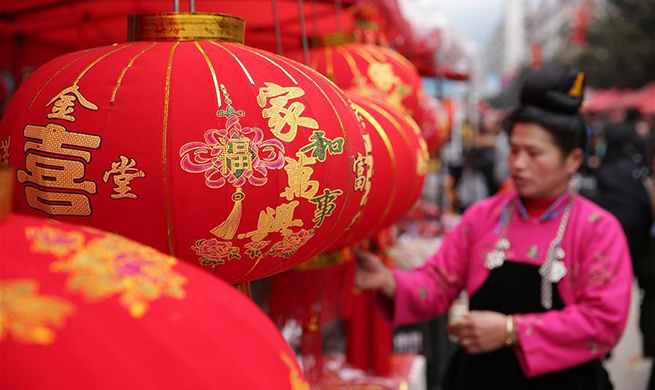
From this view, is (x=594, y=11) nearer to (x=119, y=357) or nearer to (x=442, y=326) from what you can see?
(x=442, y=326)

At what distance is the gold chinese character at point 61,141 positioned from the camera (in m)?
0.76

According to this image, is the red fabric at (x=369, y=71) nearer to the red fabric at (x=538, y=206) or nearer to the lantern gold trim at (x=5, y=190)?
the red fabric at (x=538, y=206)

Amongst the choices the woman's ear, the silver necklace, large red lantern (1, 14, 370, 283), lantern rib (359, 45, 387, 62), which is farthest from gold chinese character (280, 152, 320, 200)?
lantern rib (359, 45, 387, 62)

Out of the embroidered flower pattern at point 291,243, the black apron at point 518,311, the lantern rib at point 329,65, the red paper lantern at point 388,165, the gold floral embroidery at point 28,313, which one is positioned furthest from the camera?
the lantern rib at point 329,65

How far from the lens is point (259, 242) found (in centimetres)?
83

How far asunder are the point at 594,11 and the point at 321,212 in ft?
112

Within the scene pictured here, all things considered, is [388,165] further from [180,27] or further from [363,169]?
[180,27]

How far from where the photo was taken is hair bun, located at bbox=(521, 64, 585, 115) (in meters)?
1.79

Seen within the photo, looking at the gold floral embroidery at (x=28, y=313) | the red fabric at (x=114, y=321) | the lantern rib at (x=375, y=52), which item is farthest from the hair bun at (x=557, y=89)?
the gold floral embroidery at (x=28, y=313)

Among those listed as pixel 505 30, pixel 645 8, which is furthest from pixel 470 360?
pixel 505 30

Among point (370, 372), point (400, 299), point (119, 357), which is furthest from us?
point (370, 372)

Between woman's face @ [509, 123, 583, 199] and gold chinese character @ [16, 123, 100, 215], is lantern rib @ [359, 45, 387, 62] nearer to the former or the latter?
woman's face @ [509, 123, 583, 199]

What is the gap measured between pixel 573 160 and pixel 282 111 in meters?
1.22

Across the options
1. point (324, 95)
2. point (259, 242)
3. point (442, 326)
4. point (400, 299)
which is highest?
point (324, 95)
